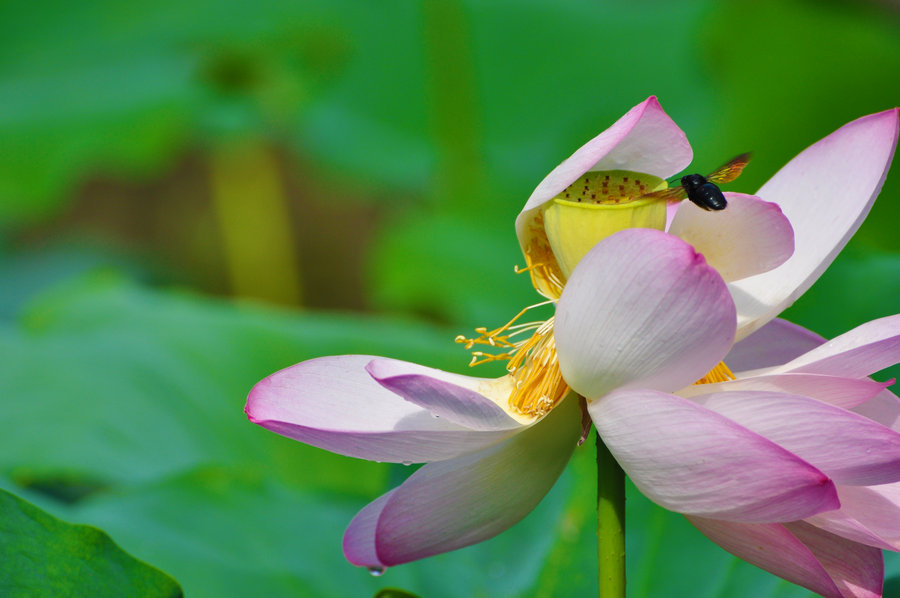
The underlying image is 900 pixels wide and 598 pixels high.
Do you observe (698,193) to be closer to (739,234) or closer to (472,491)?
(739,234)

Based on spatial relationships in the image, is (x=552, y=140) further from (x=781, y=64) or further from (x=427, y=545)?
(x=427, y=545)

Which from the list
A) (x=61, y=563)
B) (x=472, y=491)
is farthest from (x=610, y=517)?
(x=61, y=563)

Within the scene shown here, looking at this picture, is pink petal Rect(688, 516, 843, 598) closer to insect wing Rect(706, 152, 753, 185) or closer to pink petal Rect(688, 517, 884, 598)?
pink petal Rect(688, 517, 884, 598)

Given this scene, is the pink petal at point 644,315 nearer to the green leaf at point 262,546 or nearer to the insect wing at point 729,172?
the insect wing at point 729,172

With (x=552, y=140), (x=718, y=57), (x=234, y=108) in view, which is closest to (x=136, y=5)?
(x=234, y=108)

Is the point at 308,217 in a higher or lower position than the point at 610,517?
lower
